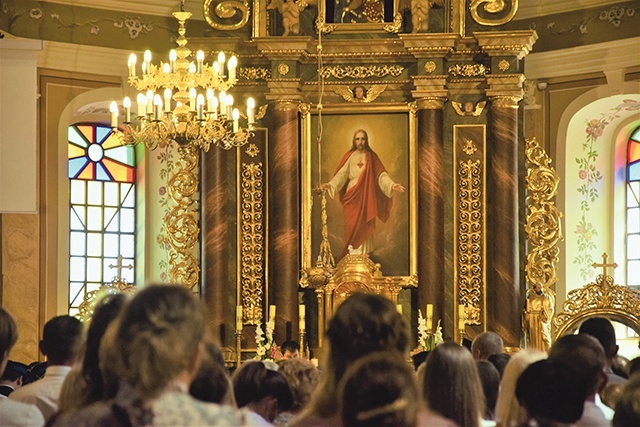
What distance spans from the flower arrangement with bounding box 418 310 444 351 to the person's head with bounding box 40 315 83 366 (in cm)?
916

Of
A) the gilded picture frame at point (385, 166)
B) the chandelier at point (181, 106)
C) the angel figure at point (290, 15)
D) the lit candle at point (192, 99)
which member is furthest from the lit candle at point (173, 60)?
the gilded picture frame at point (385, 166)

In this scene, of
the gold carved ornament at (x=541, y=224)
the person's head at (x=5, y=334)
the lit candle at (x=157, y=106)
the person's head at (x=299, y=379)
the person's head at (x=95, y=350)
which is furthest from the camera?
the gold carved ornament at (x=541, y=224)

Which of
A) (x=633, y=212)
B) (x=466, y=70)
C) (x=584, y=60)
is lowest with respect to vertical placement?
(x=633, y=212)

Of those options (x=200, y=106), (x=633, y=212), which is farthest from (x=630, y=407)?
(x=633, y=212)

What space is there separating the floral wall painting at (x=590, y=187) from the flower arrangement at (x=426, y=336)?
2331mm

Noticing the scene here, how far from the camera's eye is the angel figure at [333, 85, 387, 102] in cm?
1562

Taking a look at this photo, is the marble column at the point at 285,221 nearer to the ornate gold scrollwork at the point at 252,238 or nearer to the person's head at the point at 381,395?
the ornate gold scrollwork at the point at 252,238

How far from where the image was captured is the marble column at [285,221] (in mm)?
15438

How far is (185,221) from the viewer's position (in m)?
15.7

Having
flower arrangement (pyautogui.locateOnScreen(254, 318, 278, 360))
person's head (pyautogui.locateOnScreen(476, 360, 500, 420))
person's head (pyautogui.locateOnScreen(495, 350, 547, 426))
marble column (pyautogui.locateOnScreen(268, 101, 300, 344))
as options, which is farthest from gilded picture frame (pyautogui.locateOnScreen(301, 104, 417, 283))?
person's head (pyautogui.locateOnScreen(495, 350, 547, 426))

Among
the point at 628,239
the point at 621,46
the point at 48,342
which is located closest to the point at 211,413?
the point at 48,342

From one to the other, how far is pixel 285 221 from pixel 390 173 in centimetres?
134

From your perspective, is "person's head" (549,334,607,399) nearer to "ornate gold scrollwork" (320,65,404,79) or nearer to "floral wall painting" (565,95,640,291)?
"ornate gold scrollwork" (320,65,404,79)

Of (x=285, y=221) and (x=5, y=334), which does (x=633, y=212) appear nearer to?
(x=285, y=221)
